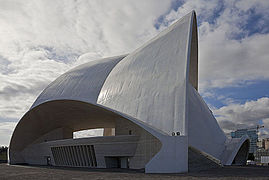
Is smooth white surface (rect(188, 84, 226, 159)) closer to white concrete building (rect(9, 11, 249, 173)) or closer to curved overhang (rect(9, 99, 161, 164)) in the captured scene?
white concrete building (rect(9, 11, 249, 173))

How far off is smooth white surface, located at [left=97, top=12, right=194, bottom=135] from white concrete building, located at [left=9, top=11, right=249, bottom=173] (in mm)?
79

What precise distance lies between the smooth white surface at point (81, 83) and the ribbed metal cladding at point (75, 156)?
16.9ft

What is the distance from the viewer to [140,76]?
23.6 metres

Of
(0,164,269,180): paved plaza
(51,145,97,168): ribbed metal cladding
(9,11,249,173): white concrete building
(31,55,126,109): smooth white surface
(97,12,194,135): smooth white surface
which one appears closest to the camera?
(0,164,269,180): paved plaza

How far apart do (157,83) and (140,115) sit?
299 centimetres

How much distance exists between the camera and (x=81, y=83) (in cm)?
3009

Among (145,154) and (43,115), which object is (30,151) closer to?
(43,115)

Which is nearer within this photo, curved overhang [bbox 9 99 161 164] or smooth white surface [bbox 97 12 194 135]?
smooth white surface [bbox 97 12 194 135]

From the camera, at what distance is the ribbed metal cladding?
84.4ft

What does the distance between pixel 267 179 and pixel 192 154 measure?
674cm

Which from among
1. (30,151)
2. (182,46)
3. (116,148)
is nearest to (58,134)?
(30,151)

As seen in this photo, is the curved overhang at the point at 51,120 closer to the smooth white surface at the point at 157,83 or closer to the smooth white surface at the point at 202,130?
the smooth white surface at the point at 157,83

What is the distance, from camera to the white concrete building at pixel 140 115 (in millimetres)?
18406

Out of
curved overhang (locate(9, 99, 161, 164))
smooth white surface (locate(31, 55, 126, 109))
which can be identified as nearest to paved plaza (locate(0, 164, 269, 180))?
curved overhang (locate(9, 99, 161, 164))
